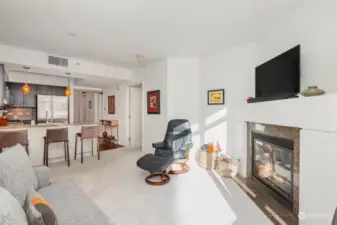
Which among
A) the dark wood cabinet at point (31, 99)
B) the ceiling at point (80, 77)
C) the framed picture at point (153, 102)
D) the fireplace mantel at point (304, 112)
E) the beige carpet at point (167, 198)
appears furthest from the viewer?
the dark wood cabinet at point (31, 99)


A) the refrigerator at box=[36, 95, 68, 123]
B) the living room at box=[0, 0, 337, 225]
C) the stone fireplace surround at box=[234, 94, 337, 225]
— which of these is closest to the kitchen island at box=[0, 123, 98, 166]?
the living room at box=[0, 0, 337, 225]

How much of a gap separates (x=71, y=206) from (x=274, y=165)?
2.58 meters

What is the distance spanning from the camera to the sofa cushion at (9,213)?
2.46 ft

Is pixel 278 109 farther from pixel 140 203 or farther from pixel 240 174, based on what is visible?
pixel 140 203

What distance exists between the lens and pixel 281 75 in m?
2.26

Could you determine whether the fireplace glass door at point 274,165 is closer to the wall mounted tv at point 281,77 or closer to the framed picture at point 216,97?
the wall mounted tv at point 281,77

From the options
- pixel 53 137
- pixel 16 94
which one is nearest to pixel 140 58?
pixel 53 137

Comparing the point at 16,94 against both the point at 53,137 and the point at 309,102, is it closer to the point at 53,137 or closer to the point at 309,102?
the point at 53,137

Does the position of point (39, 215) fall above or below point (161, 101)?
below

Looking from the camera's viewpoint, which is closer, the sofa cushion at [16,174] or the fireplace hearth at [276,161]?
the sofa cushion at [16,174]

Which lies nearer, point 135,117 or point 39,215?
A: point 39,215

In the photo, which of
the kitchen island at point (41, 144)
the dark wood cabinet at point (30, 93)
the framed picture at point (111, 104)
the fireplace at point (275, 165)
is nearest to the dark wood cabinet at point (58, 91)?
the dark wood cabinet at point (30, 93)

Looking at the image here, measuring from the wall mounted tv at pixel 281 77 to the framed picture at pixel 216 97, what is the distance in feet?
2.98

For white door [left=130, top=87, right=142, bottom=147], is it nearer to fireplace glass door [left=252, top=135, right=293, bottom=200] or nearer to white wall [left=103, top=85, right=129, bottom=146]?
white wall [left=103, top=85, right=129, bottom=146]
